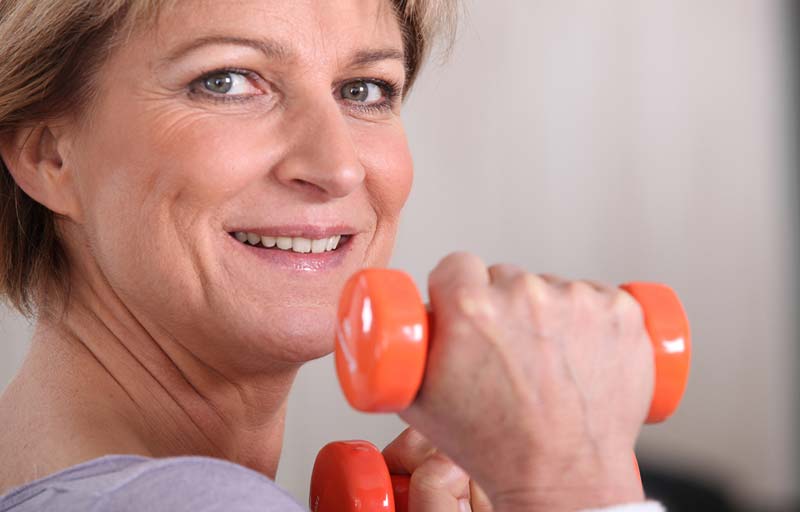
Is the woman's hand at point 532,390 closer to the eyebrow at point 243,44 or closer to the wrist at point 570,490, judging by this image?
the wrist at point 570,490

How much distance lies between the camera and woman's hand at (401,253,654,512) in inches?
31.3

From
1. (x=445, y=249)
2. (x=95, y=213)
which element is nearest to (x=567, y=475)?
(x=95, y=213)

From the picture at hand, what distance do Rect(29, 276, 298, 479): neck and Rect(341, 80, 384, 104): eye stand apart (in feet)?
1.11

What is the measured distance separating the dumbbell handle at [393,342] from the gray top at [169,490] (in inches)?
4.2

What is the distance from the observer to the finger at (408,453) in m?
1.28

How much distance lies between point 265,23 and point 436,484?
56 centimetres

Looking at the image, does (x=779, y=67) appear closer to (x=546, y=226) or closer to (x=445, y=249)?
(x=546, y=226)

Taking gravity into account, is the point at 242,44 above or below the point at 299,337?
above

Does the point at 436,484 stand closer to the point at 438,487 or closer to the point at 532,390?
the point at 438,487

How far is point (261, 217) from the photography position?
1.13m

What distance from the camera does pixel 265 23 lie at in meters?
1.10

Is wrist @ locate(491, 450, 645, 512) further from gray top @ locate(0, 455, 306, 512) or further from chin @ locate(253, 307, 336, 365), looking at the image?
chin @ locate(253, 307, 336, 365)

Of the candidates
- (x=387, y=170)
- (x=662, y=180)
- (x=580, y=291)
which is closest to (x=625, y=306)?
(x=580, y=291)

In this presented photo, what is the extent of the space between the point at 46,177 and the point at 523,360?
2.22ft
